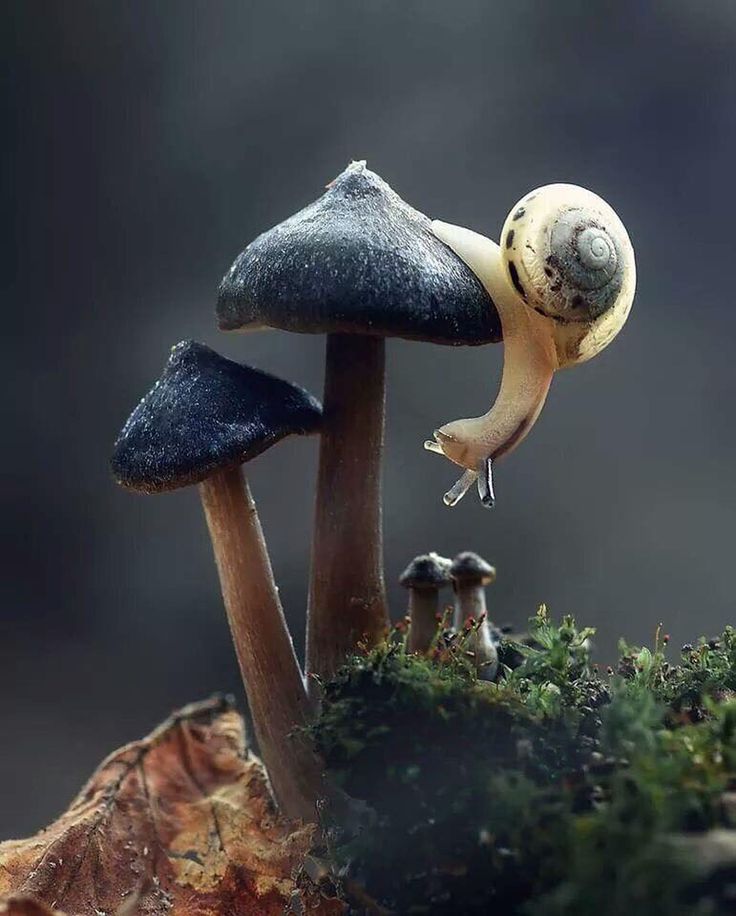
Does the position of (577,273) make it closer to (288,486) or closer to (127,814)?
(127,814)

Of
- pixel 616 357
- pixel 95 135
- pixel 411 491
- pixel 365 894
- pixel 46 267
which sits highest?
pixel 95 135

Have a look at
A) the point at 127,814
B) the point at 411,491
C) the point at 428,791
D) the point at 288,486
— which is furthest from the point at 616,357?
the point at 428,791

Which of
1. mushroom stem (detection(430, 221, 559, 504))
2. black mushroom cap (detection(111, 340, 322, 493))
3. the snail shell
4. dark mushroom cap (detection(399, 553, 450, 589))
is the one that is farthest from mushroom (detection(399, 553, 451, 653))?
the snail shell

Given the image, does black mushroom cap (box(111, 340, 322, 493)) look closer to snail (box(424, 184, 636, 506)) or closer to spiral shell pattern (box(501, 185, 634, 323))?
snail (box(424, 184, 636, 506))

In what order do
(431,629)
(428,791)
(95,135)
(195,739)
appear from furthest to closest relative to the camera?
(95,135) < (195,739) < (431,629) < (428,791)

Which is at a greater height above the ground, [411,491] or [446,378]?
[446,378]

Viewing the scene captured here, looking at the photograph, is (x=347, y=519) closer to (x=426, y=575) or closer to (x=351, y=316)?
(x=426, y=575)
